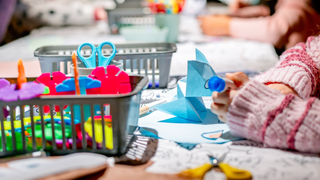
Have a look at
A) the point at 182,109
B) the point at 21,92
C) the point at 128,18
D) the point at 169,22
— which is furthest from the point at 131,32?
the point at 21,92

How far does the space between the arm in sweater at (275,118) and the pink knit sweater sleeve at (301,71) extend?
0.12 meters

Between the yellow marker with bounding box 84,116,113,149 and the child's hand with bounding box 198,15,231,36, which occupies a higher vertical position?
the child's hand with bounding box 198,15,231,36

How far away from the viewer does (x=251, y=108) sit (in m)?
0.40

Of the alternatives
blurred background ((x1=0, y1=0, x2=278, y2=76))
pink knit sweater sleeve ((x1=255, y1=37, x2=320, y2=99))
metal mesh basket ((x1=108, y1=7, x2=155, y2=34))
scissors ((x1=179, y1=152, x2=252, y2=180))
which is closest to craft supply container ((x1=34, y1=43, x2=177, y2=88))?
blurred background ((x1=0, y1=0, x2=278, y2=76))

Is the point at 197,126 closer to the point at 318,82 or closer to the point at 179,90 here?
the point at 179,90

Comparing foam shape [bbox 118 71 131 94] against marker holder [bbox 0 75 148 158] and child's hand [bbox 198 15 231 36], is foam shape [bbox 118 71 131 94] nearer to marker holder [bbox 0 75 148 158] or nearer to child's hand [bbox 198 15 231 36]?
marker holder [bbox 0 75 148 158]

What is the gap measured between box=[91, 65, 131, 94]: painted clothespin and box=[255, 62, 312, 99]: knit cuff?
254 mm

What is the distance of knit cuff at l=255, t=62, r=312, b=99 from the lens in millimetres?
503

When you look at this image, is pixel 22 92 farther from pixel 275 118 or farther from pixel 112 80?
pixel 275 118

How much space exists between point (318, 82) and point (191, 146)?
33 cm

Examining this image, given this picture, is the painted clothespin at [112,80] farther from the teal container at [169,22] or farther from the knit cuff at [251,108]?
the teal container at [169,22]

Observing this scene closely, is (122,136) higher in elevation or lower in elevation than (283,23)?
lower

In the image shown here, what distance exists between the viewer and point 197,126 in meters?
0.49

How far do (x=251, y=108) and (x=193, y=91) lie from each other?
125 mm
